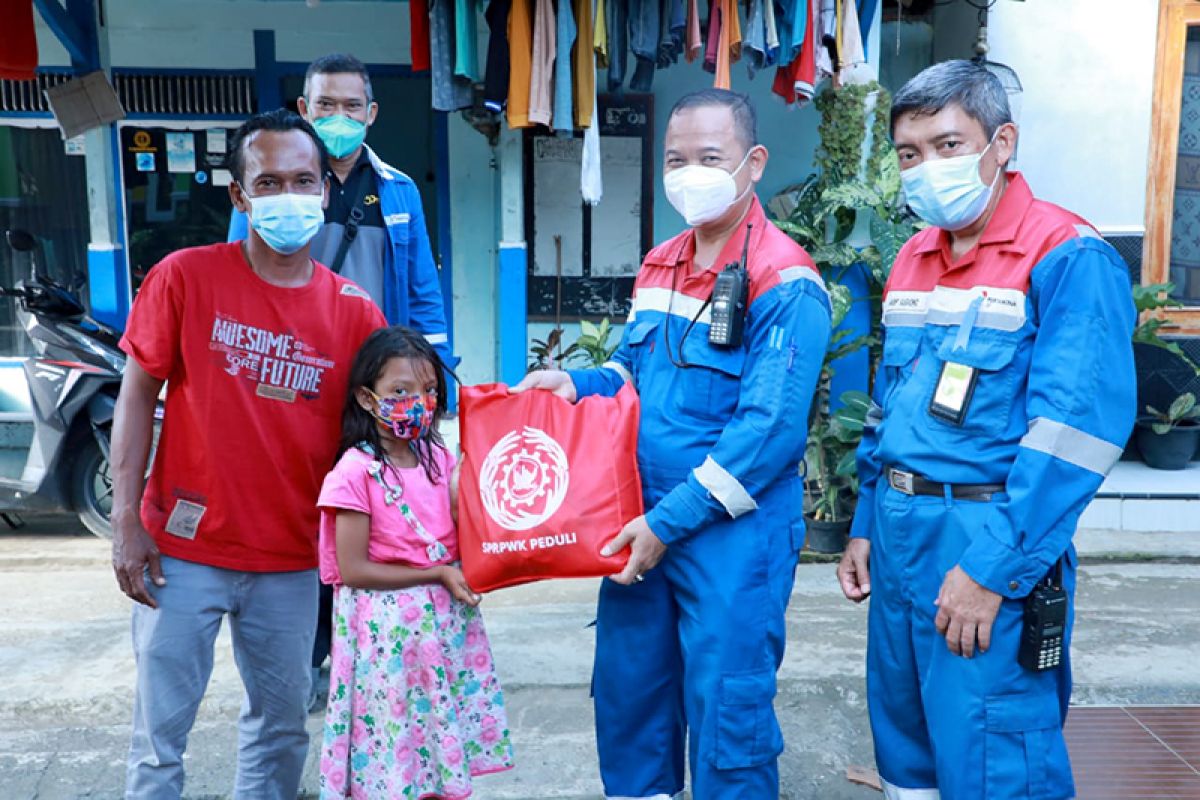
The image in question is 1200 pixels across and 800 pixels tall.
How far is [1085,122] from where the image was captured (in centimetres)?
642

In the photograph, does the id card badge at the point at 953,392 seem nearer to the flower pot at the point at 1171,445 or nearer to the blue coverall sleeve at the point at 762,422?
the blue coverall sleeve at the point at 762,422

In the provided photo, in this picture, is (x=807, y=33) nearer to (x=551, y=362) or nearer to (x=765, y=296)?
(x=551, y=362)

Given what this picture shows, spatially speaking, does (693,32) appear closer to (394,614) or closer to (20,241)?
(20,241)

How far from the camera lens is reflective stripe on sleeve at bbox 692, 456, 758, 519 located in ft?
8.08

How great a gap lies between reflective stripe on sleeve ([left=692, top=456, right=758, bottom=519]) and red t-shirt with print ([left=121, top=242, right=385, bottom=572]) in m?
0.97

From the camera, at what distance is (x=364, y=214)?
3406 mm

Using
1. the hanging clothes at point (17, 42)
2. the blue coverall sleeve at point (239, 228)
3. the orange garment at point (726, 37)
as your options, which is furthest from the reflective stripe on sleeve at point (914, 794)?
the hanging clothes at point (17, 42)

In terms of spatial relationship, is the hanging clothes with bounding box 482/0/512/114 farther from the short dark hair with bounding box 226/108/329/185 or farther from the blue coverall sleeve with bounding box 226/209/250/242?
the short dark hair with bounding box 226/108/329/185

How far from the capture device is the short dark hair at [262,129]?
2590 millimetres

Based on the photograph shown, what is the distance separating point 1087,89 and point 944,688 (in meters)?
5.27

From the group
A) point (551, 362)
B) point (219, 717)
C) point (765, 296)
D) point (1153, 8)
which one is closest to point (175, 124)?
point (551, 362)

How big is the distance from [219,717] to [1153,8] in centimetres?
635

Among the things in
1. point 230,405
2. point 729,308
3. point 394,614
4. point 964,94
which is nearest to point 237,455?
point 230,405

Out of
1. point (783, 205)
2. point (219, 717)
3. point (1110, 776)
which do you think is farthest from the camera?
point (783, 205)
